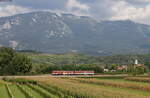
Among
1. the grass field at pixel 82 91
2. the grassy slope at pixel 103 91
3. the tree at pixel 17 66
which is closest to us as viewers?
the grassy slope at pixel 103 91

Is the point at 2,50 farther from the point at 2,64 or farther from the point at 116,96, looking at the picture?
the point at 116,96

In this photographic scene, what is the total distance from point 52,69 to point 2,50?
23.1m

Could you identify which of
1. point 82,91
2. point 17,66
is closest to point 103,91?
point 82,91

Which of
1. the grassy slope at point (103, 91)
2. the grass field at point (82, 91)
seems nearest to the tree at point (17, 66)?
the grass field at point (82, 91)

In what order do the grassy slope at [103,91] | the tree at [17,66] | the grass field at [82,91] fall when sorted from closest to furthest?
the grassy slope at [103,91]
the grass field at [82,91]
the tree at [17,66]

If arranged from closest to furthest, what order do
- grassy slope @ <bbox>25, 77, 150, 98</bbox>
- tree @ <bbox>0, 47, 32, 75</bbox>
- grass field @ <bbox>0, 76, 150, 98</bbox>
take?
1. grassy slope @ <bbox>25, 77, 150, 98</bbox>
2. grass field @ <bbox>0, 76, 150, 98</bbox>
3. tree @ <bbox>0, 47, 32, 75</bbox>

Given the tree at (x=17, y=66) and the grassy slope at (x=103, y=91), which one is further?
the tree at (x=17, y=66)

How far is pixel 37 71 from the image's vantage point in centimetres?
15250

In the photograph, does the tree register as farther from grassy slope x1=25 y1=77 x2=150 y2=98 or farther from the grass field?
grassy slope x1=25 y1=77 x2=150 y2=98

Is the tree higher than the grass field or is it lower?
higher

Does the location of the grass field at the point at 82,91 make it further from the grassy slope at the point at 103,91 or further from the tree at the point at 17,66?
the tree at the point at 17,66

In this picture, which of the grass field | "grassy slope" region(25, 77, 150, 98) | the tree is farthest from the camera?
the tree

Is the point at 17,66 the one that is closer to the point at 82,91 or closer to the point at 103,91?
the point at 82,91

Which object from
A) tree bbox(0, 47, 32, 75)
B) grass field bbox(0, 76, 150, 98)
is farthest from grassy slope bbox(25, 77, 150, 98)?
tree bbox(0, 47, 32, 75)
